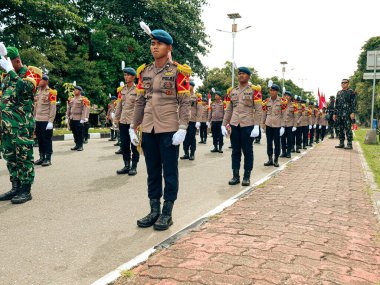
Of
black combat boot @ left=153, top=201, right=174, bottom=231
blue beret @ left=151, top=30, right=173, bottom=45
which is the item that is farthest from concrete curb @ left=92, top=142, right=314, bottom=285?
blue beret @ left=151, top=30, right=173, bottom=45

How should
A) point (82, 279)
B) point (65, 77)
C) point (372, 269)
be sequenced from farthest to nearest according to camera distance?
point (65, 77), point (372, 269), point (82, 279)

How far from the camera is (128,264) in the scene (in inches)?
120

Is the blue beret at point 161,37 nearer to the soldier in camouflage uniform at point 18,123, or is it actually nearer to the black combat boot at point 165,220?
the black combat boot at point 165,220

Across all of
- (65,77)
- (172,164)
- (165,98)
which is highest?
(65,77)

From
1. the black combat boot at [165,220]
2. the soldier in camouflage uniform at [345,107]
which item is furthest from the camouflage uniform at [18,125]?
the soldier in camouflage uniform at [345,107]

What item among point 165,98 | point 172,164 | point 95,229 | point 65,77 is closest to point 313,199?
point 172,164

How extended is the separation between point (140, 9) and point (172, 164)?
25938 millimetres

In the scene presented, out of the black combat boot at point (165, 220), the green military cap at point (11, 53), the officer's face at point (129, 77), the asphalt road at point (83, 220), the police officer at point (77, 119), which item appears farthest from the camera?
the police officer at point (77, 119)

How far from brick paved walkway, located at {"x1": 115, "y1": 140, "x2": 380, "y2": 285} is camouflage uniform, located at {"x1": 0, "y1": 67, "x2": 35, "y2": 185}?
2769 mm

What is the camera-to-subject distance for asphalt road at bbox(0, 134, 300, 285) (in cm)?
307

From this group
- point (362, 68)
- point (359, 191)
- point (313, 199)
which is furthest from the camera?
point (362, 68)

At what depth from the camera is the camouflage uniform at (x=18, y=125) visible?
5.14 metres

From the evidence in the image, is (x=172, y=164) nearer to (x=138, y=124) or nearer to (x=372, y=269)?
(x=138, y=124)

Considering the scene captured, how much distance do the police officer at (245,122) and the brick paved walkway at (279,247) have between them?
131 cm
